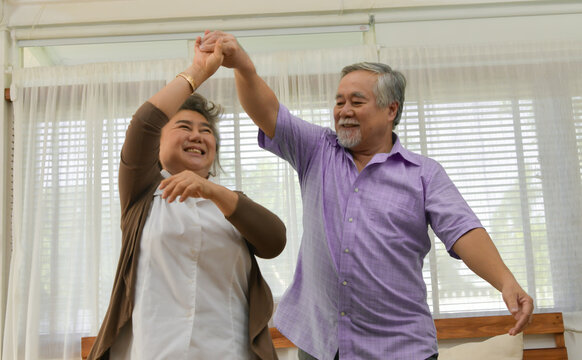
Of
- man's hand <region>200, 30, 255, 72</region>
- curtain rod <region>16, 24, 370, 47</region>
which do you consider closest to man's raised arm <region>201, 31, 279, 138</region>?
man's hand <region>200, 30, 255, 72</region>

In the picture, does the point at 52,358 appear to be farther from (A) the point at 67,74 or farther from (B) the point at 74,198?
(A) the point at 67,74

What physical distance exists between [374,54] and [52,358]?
2.53 meters

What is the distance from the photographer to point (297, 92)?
3.59m

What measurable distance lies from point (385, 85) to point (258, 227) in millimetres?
749

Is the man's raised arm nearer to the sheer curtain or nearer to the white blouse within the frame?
the white blouse

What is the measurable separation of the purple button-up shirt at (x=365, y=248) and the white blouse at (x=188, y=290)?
283mm

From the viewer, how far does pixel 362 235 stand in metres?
1.62

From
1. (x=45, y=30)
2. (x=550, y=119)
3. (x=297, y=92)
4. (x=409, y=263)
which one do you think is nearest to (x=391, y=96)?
(x=409, y=263)

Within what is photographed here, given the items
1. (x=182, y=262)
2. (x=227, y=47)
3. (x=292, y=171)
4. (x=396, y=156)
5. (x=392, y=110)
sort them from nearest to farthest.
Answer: (x=182, y=262), (x=227, y=47), (x=396, y=156), (x=392, y=110), (x=292, y=171)

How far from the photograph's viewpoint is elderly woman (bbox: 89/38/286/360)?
50.6 inches

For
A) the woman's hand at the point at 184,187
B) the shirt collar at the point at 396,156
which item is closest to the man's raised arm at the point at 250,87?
the shirt collar at the point at 396,156

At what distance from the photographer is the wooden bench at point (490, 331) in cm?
331

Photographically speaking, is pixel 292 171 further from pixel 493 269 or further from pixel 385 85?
pixel 493 269

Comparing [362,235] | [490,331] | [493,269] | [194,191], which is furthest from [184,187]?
[490,331]
